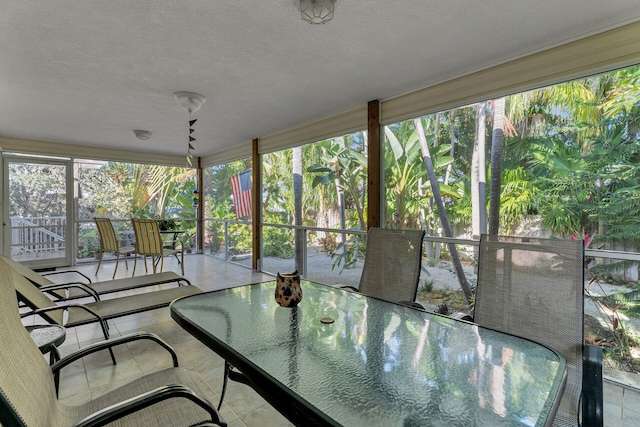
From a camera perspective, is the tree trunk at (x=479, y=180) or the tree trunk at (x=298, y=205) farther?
the tree trunk at (x=298, y=205)

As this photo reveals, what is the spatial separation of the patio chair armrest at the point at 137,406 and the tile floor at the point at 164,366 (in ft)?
2.55

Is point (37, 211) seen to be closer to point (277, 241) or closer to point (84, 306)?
point (277, 241)

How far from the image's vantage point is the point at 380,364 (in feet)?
3.63

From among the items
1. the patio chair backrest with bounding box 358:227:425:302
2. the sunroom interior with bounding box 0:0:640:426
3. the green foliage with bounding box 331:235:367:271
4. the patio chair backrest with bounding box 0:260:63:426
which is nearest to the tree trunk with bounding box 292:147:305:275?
the green foliage with bounding box 331:235:367:271

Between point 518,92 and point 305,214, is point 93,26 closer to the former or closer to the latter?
point 518,92

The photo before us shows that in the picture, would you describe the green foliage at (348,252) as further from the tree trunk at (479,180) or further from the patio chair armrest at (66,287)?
the patio chair armrest at (66,287)

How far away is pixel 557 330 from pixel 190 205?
7.55 m

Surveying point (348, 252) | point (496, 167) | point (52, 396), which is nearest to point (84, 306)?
point (52, 396)

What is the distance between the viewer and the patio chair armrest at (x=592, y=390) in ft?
3.12

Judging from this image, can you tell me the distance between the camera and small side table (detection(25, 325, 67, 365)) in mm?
1537

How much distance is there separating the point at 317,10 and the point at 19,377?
2083mm

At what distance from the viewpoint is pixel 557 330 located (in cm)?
145

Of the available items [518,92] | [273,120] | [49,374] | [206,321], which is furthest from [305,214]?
[49,374]

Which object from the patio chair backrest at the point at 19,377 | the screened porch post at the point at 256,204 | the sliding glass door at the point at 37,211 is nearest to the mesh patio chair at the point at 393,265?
the patio chair backrest at the point at 19,377
